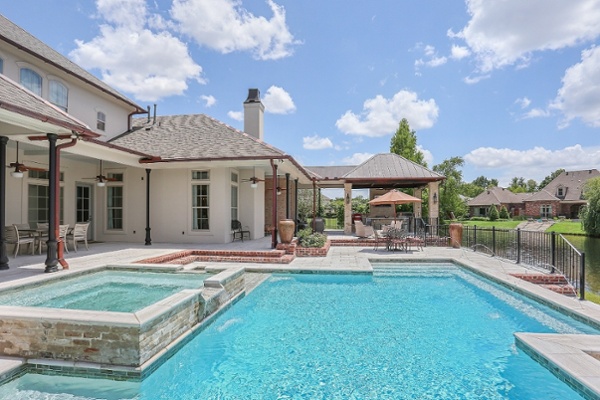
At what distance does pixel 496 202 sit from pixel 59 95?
55.2m

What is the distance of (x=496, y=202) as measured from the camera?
165 feet

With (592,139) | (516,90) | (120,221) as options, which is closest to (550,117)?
(516,90)

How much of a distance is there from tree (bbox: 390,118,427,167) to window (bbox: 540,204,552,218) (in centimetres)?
2612

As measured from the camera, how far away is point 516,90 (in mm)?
16641

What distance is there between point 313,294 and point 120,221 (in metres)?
9.98

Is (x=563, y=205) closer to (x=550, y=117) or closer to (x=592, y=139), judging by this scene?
(x=592, y=139)

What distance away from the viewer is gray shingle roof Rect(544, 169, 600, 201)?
143 ft

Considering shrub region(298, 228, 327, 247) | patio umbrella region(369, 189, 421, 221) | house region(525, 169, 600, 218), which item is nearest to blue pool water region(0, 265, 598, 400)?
shrub region(298, 228, 327, 247)

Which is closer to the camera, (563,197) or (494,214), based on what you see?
(563,197)

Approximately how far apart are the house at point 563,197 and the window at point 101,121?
5319 cm

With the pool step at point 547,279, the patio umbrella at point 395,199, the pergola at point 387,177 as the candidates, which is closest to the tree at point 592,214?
the pergola at point 387,177

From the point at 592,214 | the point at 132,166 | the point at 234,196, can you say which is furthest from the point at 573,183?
the point at 132,166

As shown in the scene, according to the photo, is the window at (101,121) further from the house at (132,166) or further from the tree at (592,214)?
the tree at (592,214)

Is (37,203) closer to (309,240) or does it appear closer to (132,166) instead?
(132,166)
